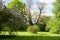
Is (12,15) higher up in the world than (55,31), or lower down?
higher up

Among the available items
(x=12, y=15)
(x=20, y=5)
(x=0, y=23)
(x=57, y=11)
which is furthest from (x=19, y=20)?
(x=20, y=5)

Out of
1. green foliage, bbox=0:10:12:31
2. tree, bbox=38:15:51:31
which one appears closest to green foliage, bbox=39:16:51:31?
tree, bbox=38:15:51:31

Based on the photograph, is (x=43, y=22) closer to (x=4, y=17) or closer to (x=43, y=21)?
(x=43, y=21)

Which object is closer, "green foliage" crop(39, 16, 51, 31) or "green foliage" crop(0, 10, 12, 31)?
"green foliage" crop(0, 10, 12, 31)

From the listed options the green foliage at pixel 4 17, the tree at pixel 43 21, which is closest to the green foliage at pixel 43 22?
the tree at pixel 43 21

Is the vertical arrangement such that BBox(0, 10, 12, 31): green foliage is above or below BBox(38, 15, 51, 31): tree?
above

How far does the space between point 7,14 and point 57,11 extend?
60.8 feet

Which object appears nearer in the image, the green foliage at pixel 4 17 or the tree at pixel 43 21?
the green foliage at pixel 4 17

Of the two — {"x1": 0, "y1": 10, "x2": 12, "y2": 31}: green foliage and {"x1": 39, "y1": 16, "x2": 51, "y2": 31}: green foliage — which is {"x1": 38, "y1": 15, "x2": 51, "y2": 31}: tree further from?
{"x1": 0, "y1": 10, "x2": 12, "y2": 31}: green foliage

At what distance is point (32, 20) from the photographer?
6125 cm

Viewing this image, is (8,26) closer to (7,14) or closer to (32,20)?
(7,14)

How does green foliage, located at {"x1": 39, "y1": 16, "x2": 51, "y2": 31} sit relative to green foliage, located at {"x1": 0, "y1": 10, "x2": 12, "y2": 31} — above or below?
below

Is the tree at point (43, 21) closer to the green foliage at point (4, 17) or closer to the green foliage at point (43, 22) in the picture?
the green foliage at point (43, 22)

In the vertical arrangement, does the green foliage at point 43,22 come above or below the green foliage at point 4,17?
below
